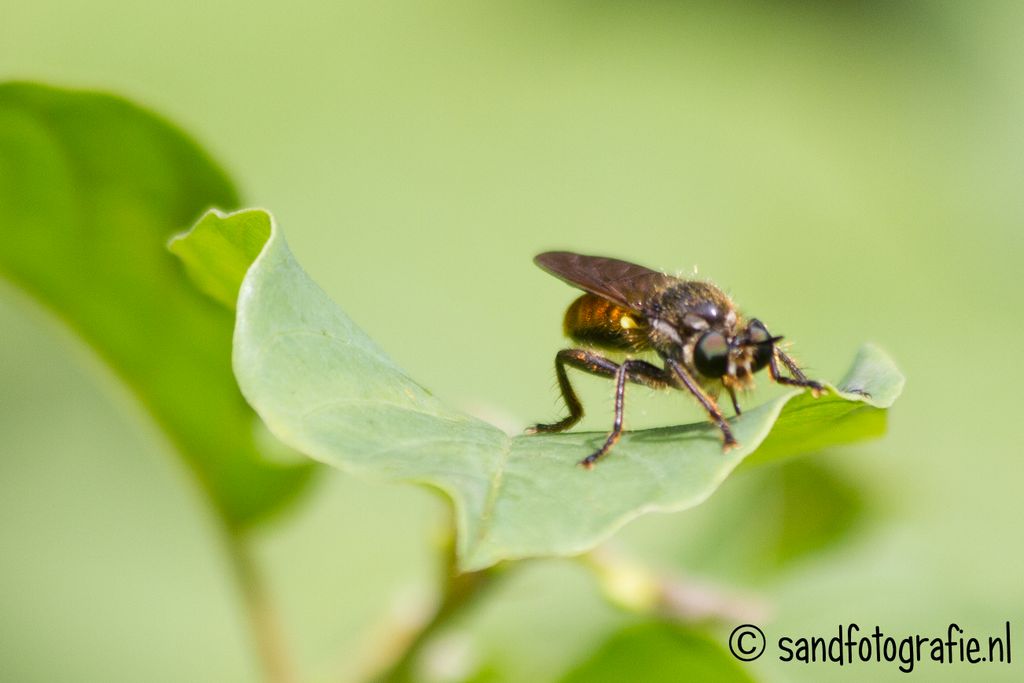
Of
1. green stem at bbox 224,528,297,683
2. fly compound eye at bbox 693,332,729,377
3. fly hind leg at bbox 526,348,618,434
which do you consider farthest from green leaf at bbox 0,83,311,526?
fly compound eye at bbox 693,332,729,377

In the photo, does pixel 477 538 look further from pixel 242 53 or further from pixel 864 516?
pixel 242 53

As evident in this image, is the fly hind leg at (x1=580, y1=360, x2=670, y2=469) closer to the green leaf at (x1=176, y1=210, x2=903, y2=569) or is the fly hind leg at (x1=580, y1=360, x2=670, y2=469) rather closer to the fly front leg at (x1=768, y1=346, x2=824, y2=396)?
the fly front leg at (x1=768, y1=346, x2=824, y2=396)

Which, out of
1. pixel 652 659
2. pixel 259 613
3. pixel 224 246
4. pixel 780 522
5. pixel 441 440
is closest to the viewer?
pixel 441 440

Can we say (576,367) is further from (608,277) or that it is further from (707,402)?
Answer: (707,402)

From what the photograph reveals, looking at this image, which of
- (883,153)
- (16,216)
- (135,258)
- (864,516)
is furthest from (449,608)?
(883,153)

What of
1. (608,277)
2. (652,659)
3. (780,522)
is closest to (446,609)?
(652,659)
